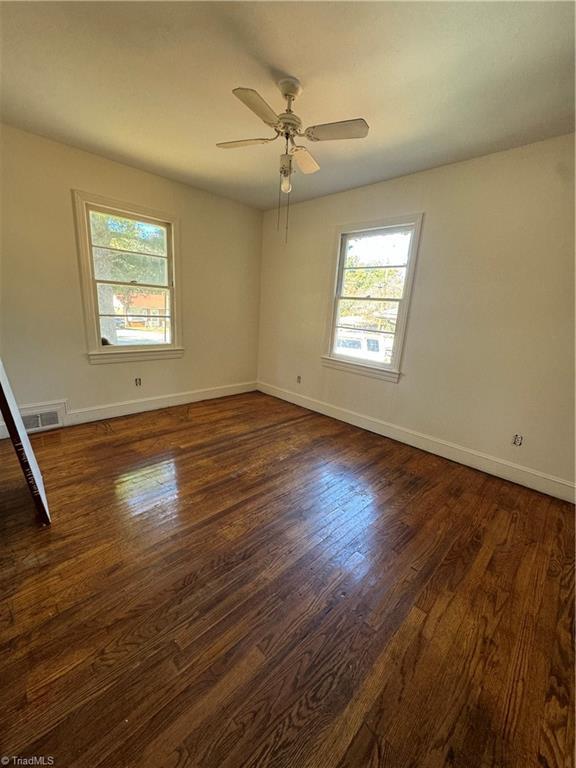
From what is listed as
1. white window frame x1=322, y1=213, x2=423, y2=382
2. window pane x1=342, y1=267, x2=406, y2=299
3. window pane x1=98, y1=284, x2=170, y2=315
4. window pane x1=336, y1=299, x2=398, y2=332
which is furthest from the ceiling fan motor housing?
window pane x1=98, y1=284, x2=170, y2=315

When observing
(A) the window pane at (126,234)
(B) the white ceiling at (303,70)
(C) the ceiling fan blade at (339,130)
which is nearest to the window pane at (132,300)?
(A) the window pane at (126,234)

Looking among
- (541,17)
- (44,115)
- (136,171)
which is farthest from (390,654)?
(136,171)

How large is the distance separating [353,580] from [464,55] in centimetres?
289

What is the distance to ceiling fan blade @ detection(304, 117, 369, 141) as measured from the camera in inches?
66.7

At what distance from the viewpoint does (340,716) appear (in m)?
1.08

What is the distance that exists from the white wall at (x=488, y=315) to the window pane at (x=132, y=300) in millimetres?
2159

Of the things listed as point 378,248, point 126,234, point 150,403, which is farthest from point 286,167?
point 150,403

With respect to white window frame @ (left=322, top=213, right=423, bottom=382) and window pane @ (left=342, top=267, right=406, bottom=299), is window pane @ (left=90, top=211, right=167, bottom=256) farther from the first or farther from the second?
window pane @ (left=342, top=267, right=406, bottom=299)

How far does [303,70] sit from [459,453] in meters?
3.27

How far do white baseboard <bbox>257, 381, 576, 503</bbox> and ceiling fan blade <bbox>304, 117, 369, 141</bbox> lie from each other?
274 centimetres

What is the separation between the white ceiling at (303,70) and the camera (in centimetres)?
146

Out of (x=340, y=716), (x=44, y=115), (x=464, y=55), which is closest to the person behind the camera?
(x=340, y=716)

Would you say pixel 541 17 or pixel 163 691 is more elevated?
pixel 541 17

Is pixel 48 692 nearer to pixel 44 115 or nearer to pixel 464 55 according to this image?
pixel 464 55
